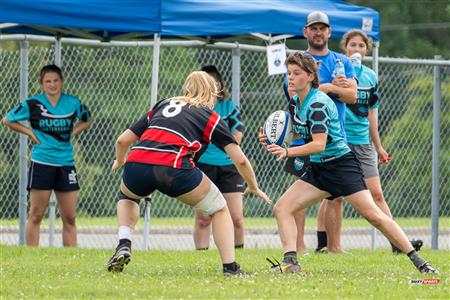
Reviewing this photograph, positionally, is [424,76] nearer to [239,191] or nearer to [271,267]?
[239,191]

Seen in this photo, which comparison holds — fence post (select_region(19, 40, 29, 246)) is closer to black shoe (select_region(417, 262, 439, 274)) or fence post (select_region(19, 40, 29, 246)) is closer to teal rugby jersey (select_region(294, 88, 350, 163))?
teal rugby jersey (select_region(294, 88, 350, 163))

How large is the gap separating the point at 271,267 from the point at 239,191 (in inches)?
113

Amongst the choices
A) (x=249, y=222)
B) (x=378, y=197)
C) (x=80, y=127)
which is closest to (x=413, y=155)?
(x=249, y=222)

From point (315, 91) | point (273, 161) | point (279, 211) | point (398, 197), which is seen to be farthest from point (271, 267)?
point (398, 197)

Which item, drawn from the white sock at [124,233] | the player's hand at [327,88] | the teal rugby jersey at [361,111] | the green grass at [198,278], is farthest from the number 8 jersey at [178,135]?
the teal rugby jersey at [361,111]

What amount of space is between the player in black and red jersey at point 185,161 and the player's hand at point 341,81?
1691 millimetres

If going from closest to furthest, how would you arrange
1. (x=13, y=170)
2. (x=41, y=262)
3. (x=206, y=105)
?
(x=206, y=105) < (x=41, y=262) < (x=13, y=170)

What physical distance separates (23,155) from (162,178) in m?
4.79

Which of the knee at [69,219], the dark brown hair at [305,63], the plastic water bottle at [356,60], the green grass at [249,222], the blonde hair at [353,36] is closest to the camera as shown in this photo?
the dark brown hair at [305,63]

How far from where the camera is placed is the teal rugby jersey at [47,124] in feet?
40.1

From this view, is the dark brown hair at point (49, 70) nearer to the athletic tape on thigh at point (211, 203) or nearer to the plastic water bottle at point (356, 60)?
the plastic water bottle at point (356, 60)

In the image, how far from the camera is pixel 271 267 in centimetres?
945

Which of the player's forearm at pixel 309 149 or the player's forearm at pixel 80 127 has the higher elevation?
the player's forearm at pixel 309 149

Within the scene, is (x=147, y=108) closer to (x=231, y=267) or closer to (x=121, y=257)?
(x=121, y=257)
